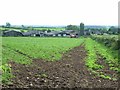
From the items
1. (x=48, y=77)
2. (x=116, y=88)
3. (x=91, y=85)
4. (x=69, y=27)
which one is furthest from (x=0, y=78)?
(x=69, y=27)

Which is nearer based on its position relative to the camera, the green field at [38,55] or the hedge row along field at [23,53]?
the hedge row along field at [23,53]

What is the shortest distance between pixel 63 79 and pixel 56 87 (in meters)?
1.81

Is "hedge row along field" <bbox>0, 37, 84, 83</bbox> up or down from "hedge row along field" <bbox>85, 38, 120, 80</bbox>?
up

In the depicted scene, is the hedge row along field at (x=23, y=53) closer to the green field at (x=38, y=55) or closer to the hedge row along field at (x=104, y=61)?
the green field at (x=38, y=55)

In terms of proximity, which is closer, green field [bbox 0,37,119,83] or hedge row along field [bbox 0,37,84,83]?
hedge row along field [bbox 0,37,84,83]

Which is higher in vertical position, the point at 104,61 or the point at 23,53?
the point at 23,53

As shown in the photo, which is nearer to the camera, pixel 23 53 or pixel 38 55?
pixel 23 53

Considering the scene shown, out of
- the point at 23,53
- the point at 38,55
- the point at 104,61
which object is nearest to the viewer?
the point at 23,53

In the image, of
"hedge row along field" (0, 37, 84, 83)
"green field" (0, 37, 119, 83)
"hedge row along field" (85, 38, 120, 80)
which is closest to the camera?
"hedge row along field" (0, 37, 84, 83)

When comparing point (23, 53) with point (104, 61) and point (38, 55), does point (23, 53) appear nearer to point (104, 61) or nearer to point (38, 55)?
point (38, 55)

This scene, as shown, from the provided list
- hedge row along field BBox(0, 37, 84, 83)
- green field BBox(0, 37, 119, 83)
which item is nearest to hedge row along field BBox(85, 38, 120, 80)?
green field BBox(0, 37, 119, 83)

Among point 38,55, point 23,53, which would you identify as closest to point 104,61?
point 38,55

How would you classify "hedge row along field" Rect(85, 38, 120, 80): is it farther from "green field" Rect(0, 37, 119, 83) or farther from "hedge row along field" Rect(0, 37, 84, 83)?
"hedge row along field" Rect(0, 37, 84, 83)

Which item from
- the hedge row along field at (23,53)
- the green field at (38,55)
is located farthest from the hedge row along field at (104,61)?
the hedge row along field at (23,53)
